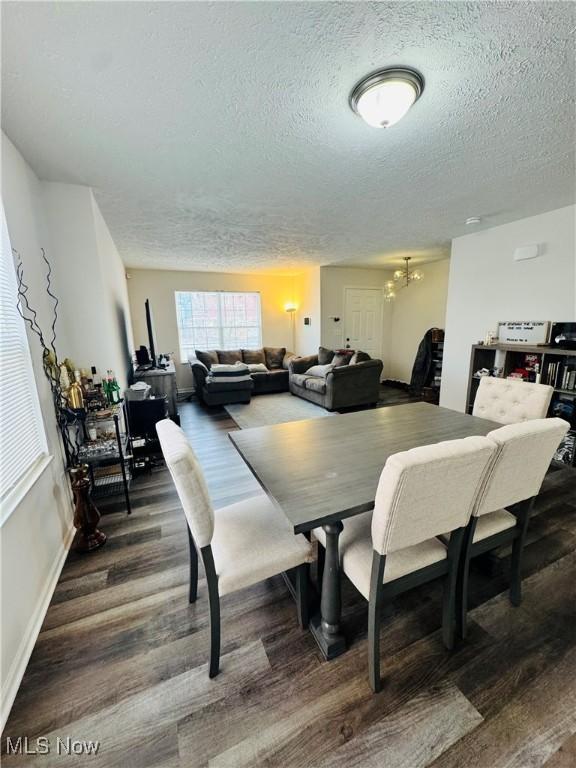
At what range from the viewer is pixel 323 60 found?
1.23m

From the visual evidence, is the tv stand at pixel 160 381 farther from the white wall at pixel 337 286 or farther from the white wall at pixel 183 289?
the white wall at pixel 337 286

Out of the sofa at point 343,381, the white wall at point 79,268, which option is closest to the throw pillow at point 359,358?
the sofa at point 343,381

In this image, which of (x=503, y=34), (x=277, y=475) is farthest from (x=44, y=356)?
(x=503, y=34)

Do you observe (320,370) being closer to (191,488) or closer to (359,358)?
(359,358)

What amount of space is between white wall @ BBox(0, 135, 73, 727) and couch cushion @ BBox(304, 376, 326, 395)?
352 centimetres

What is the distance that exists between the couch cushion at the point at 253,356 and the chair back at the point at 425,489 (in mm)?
5579

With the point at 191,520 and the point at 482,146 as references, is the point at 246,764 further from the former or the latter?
the point at 482,146

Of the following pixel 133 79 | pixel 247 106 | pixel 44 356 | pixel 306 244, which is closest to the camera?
pixel 133 79

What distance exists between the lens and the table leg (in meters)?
1.25

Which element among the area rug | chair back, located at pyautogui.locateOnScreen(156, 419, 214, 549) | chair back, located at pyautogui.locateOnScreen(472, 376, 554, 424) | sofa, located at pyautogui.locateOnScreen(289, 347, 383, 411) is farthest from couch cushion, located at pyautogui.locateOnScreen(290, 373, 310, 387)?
chair back, located at pyautogui.locateOnScreen(156, 419, 214, 549)

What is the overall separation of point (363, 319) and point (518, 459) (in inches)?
226

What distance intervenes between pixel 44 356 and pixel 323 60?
7.01 feet

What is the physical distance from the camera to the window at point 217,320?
20.8ft

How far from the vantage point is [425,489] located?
101 cm
